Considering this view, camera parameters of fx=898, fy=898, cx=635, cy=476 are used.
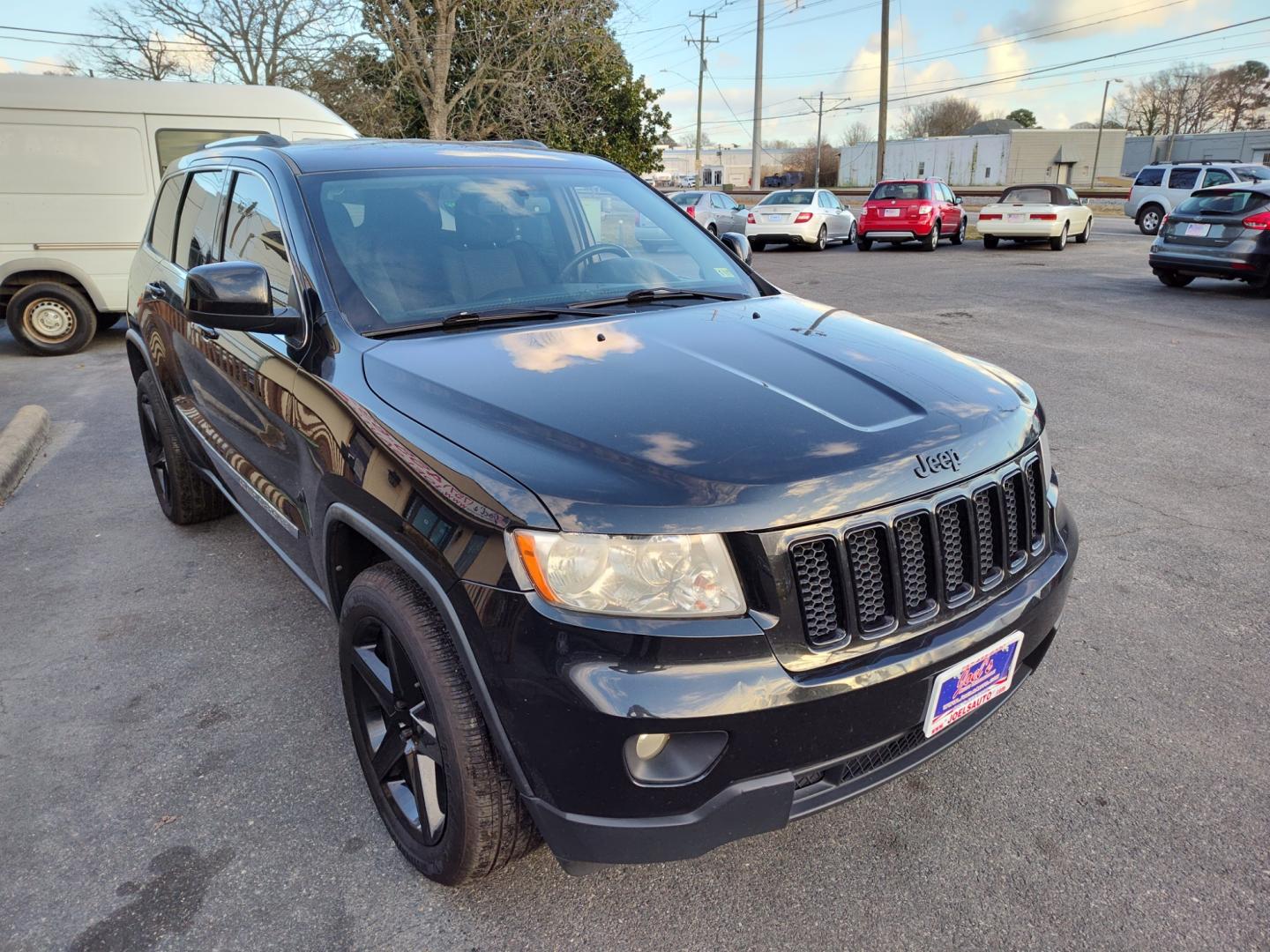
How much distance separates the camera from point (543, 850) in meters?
2.36

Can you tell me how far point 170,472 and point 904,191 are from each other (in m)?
20.1

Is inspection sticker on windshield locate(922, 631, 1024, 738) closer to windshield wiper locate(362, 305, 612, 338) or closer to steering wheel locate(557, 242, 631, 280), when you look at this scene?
windshield wiper locate(362, 305, 612, 338)

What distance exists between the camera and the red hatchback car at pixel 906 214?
68.6 feet

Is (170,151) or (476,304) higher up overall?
(170,151)

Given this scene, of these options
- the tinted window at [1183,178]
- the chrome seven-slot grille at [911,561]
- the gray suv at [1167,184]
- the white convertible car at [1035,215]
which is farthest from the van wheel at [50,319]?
the tinted window at [1183,178]

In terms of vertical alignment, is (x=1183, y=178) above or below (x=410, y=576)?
above

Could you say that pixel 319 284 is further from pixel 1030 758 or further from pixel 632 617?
pixel 1030 758

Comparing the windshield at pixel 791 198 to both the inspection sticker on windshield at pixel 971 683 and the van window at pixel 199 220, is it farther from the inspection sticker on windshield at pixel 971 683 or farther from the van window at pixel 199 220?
the inspection sticker on windshield at pixel 971 683

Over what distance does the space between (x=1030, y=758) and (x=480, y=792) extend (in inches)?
67.9

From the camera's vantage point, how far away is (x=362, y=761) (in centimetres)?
252

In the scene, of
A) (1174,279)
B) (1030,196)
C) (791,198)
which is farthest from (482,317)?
(1030,196)

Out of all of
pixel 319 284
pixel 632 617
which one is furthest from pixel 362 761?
pixel 319 284

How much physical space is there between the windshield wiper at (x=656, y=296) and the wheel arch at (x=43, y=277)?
351 inches

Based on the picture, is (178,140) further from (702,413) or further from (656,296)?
(702,413)
